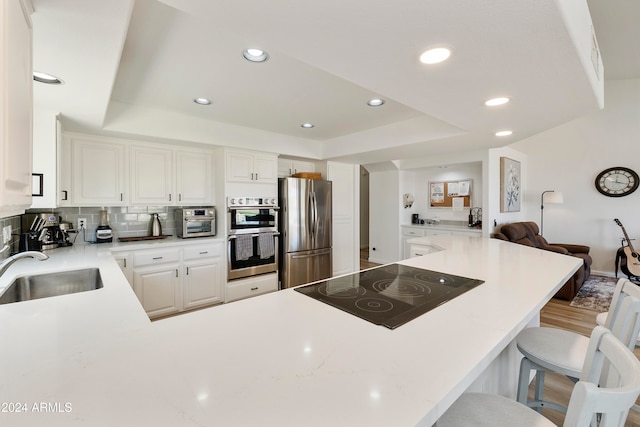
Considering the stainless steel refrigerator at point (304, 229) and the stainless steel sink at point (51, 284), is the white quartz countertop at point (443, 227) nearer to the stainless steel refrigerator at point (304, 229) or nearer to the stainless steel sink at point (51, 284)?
the stainless steel refrigerator at point (304, 229)

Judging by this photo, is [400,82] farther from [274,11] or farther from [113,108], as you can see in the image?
→ [113,108]

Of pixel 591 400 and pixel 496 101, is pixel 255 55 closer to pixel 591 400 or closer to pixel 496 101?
pixel 496 101

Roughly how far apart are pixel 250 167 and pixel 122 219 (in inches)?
64.3

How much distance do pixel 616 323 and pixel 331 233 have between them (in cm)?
347

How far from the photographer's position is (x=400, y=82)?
176 cm

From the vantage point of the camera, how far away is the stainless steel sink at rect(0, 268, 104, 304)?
1769 millimetres

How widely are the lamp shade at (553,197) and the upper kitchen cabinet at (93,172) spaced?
665cm

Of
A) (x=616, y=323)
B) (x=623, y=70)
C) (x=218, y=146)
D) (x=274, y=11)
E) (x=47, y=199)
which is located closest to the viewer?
(x=274, y=11)

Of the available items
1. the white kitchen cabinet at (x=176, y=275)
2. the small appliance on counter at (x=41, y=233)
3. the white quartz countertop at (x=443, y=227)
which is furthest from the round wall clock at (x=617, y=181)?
the small appliance on counter at (x=41, y=233)

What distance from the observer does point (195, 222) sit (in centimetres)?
352

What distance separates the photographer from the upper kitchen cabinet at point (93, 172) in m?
2.90

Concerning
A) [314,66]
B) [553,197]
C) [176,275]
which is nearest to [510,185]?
[553,197]

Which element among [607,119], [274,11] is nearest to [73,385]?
[274,11]

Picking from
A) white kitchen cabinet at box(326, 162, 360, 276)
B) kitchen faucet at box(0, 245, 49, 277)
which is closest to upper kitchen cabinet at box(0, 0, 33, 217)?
kitchen faucet at box(0, 245, 49, 277)
